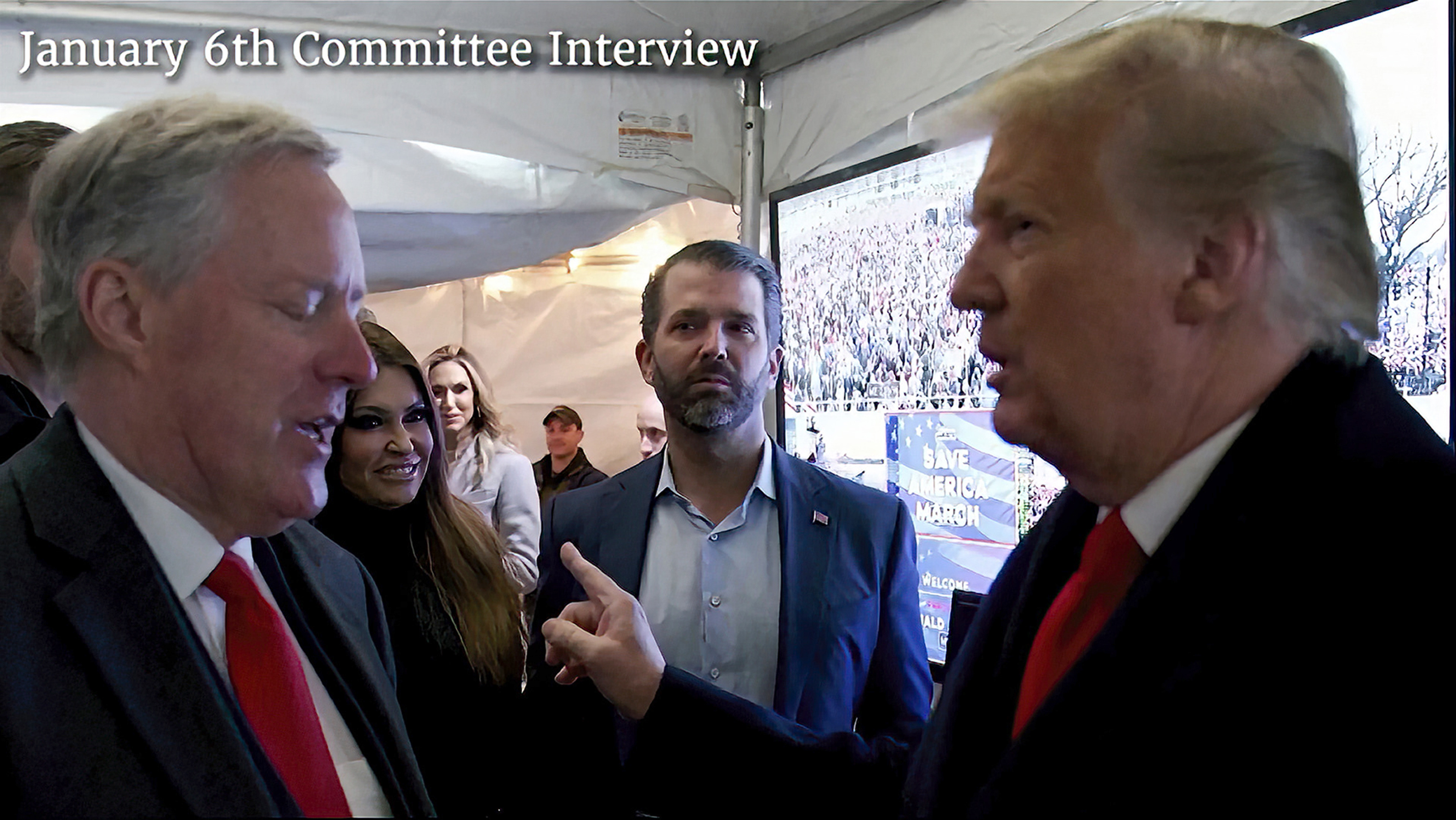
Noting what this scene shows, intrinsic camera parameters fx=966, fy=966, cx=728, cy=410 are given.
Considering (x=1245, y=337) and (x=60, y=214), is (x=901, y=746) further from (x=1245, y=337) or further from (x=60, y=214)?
(x=60, y=214)

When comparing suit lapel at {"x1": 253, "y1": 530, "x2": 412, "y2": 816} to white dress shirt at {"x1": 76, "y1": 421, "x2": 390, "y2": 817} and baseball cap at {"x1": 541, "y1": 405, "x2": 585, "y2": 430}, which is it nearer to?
white dress shirt at {"x1": 76, "y1": 421, "x2": 390, "y2": 817}

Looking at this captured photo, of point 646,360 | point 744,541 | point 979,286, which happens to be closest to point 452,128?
point 646,360

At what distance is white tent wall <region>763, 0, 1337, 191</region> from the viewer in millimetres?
1846

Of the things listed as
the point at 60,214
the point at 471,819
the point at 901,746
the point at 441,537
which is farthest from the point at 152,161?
the point at 441,537

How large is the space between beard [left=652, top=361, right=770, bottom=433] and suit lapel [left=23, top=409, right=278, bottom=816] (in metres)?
1.21

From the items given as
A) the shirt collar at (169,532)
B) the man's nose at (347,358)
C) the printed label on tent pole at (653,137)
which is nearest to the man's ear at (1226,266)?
the man's nose at (347,358)

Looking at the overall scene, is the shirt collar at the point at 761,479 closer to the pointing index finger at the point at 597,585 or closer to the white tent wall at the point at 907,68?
the white tent wall at the point at 907,68

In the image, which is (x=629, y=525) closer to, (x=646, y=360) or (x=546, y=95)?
(x=646, y=360)

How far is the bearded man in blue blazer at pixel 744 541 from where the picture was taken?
63.3 inches

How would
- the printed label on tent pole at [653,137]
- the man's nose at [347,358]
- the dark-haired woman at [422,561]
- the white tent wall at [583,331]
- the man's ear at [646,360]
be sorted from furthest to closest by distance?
the white tent wall at [583,331] → the printed label on tent pole at [653,137] → the man's ear at [646,360] → the dark-haired woman at [422,561] → the man's nose at [347,358]

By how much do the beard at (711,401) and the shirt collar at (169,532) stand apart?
47.9 inches

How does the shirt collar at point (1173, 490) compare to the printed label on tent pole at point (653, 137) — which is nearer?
the shirt collar at point (1173, 490)

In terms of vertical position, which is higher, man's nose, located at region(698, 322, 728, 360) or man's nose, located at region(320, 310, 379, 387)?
man's nose, located at region(698, 322, 728, 360)

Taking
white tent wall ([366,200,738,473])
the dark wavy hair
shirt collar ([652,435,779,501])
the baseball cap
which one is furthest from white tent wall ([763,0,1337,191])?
the baseball cap
